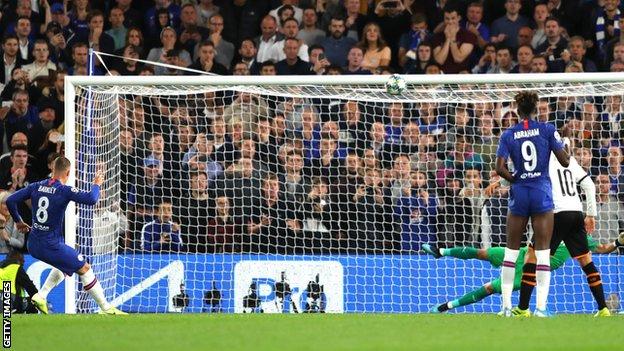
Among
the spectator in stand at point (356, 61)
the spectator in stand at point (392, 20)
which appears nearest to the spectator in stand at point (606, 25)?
the spectator in stand at point (392, 20)

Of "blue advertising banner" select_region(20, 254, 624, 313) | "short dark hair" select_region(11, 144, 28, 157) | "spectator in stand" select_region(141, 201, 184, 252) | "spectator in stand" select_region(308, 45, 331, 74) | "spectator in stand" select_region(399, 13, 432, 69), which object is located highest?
"spectator in stand" select_region(399, 13, 432, 69)

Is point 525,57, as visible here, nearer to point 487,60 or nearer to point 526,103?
point 487,60

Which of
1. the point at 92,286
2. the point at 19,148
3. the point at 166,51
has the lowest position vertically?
the point at 92,286

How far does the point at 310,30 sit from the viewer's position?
20.7m

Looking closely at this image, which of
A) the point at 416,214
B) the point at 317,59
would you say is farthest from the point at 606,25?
the point at 416,214

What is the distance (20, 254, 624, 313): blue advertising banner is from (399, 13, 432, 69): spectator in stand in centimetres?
383

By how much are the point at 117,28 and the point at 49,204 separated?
291 inches

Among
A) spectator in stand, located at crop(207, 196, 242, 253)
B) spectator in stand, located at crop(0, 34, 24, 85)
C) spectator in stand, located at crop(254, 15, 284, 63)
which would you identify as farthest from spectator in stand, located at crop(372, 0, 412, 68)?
spectator in stand, located at crop(0, 34, 24, 85)

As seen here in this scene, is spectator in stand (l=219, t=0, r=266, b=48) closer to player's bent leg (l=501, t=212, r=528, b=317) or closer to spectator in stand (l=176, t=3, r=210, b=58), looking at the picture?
spectator in stand (l=176, t=3, r=210, b=58)

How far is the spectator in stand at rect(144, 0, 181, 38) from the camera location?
21.3 m

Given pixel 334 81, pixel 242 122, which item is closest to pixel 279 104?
pixel 242 122

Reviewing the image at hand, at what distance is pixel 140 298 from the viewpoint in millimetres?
17188

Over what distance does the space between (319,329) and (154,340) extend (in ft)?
5.23

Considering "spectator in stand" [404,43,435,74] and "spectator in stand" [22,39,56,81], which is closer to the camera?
"spectator in stand" [404,43,435,74]
